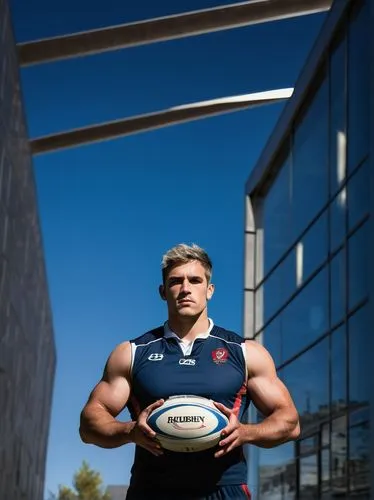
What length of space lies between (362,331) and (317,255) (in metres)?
3.34

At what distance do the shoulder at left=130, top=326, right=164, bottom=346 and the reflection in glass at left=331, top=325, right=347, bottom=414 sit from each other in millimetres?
10431

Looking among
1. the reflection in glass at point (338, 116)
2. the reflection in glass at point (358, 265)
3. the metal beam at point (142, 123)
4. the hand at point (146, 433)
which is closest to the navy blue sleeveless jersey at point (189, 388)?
the hand at point (146, 433)

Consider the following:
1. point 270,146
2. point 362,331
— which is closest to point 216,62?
point 270,146

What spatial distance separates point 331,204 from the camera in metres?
16.0

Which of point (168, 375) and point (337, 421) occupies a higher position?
point (337, 421)

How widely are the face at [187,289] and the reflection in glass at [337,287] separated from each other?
10753mm

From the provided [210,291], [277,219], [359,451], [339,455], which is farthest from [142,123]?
[210,291]

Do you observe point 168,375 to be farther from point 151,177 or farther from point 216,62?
point 151,177

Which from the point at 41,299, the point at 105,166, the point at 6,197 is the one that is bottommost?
the point at 6,197

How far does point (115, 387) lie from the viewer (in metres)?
4.01

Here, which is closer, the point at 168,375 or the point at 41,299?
the point at 168,375

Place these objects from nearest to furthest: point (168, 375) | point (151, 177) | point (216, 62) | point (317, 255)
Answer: point (168, 375) → point (317, 255) → point (216, 62) → point (151, 177)

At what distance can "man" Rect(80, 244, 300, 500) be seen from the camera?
382 cm

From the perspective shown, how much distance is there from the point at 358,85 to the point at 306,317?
450cm
